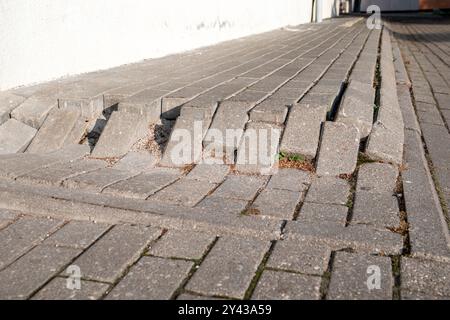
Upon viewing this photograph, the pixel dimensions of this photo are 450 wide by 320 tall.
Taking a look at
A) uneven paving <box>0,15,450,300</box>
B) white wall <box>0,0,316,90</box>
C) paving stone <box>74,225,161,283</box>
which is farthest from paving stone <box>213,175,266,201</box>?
white wall <box>0,0,316,90</box>

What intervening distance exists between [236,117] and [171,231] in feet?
4.30

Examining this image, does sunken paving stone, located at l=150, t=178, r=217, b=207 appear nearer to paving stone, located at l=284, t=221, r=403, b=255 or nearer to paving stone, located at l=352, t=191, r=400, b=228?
paving stone, located at l=284, t=221, r=403, b=255

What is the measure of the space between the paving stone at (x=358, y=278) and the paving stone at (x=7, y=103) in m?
3.04

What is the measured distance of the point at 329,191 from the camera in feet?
8.78

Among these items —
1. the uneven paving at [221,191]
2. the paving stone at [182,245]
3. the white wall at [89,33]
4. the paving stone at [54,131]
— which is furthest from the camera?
the white wall at [89,33]

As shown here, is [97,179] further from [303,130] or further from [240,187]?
[303,130]

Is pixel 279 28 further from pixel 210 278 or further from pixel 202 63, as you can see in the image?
pixel 210 278

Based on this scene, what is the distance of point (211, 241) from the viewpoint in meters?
2.14

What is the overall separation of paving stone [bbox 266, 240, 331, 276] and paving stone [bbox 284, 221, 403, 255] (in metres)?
0.04

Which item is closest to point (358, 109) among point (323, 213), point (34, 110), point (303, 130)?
point (303, 130)

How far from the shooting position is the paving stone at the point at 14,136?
360 centimetres

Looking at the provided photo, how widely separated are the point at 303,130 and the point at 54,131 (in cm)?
193

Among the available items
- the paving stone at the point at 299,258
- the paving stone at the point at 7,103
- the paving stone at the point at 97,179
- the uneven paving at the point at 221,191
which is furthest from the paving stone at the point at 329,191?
the paving stone at the point at 7,103

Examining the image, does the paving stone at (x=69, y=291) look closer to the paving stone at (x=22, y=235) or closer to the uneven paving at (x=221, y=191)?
the uneven paving at (x=221, y=191)
